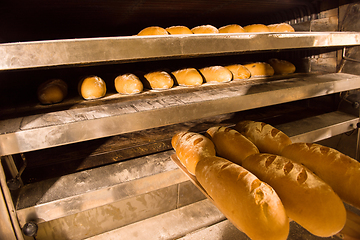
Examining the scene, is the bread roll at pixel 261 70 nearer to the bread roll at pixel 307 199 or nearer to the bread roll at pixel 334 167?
the bread roll at pixel 334 167

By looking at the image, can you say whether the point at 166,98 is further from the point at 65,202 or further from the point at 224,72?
the point at 65,202

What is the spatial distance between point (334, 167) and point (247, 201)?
48 cm

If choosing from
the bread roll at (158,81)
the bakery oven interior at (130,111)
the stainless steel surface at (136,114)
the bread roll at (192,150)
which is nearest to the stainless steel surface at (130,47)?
the bakery oven interior at (130,111)

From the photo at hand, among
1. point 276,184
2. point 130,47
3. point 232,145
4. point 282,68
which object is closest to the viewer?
point 276,184

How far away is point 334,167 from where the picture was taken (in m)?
0.89

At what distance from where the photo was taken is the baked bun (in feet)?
4.08

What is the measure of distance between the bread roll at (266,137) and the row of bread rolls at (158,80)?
499mm

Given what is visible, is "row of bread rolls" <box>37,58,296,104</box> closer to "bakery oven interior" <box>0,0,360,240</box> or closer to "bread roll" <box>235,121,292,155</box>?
"bakery oven interior" <box>0,0,360,240</box>

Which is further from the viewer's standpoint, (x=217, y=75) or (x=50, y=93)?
(x=217, y=75)

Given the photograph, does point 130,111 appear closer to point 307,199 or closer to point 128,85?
point 128,85

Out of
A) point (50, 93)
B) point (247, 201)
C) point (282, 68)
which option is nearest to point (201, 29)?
point (282, 68)

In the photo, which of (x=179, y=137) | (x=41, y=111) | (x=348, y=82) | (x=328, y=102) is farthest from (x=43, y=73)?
(x=328, y=102)

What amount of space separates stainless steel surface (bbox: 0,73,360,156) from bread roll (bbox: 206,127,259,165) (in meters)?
0.14

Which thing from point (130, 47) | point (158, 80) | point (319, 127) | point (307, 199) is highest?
point (130, 47)
